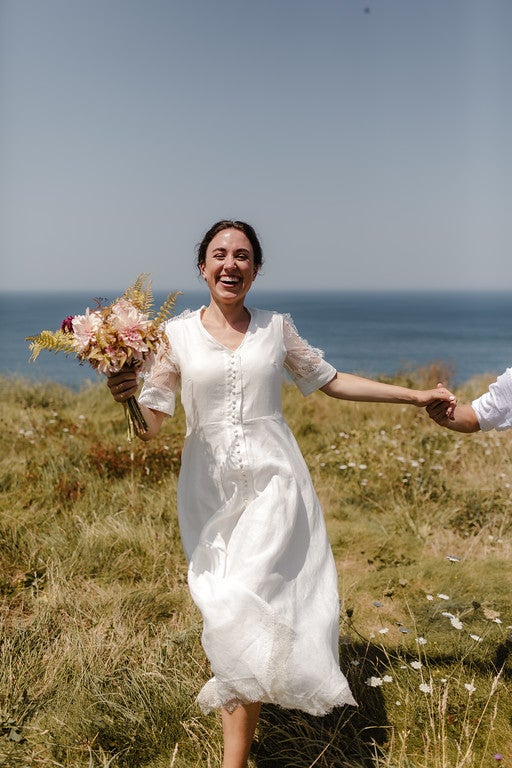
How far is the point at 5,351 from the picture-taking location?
6412 centimetres

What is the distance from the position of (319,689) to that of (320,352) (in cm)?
183

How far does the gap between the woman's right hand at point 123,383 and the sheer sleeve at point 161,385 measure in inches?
10.2

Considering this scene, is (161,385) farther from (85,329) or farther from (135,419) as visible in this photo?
(85,329)

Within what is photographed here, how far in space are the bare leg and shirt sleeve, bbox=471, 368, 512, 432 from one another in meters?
2.01

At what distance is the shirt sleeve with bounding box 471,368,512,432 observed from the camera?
3.77 m

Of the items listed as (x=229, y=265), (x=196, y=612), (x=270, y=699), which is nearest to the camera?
(x=270, y=699)

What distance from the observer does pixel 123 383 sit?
3.27m

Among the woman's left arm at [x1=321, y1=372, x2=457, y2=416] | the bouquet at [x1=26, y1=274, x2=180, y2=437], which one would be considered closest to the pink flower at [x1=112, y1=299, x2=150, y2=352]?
the bouquet at [x1=26, y1=274, x2=180, y2=437]

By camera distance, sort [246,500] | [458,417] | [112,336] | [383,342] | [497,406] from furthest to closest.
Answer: [383,342]
[458,417]
[497,406]
[246,500]
[112,336]

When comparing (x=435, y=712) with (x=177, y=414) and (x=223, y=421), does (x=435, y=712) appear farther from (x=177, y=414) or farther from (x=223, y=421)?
(x=177, y=414)

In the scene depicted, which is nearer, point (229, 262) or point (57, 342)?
point (57, 342)

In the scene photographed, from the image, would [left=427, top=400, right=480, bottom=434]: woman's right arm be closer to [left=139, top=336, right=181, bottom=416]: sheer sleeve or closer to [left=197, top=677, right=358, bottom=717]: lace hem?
[left=139, top=336, right=181, bottom=416]: sheer sleeve

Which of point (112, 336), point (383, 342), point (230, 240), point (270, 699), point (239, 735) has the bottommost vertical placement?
point (383, 342)

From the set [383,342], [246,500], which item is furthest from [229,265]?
[383,342]
